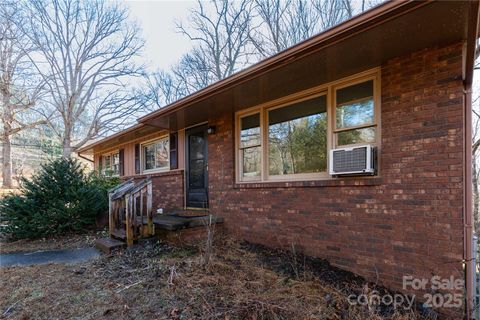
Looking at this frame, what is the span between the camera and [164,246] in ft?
15.6

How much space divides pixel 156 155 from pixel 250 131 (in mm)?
4255

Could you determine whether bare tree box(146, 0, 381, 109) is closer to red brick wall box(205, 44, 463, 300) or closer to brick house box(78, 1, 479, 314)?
brick house box(78, 1, 479, 314)

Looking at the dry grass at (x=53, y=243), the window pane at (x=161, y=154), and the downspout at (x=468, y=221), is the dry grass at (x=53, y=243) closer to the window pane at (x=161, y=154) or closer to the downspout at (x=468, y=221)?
the window pane at (x=161, y=154)

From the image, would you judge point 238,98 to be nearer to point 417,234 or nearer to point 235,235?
point 235,235

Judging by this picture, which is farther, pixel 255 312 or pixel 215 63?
pixel 215 63

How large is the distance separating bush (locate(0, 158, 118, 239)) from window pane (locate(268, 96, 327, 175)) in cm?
492

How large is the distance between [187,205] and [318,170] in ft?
12.5

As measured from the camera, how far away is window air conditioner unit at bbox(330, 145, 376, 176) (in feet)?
11.2

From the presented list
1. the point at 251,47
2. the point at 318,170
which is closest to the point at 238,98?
the point at 318,170

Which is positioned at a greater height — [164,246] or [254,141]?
[254,141]

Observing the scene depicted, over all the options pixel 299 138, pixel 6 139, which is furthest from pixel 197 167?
pixel 6 139

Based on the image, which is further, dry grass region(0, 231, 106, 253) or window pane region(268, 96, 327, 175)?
dry grass region(0, 231, 106, 253)

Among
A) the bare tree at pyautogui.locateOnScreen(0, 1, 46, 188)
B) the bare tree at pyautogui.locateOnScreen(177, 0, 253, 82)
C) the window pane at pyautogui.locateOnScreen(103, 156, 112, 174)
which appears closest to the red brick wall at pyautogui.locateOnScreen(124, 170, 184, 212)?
the window pane at pyautogui.locateOnScreen(103, 156, 112, 174)

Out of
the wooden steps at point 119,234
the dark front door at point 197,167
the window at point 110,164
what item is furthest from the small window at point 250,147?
the window at point 110,164
